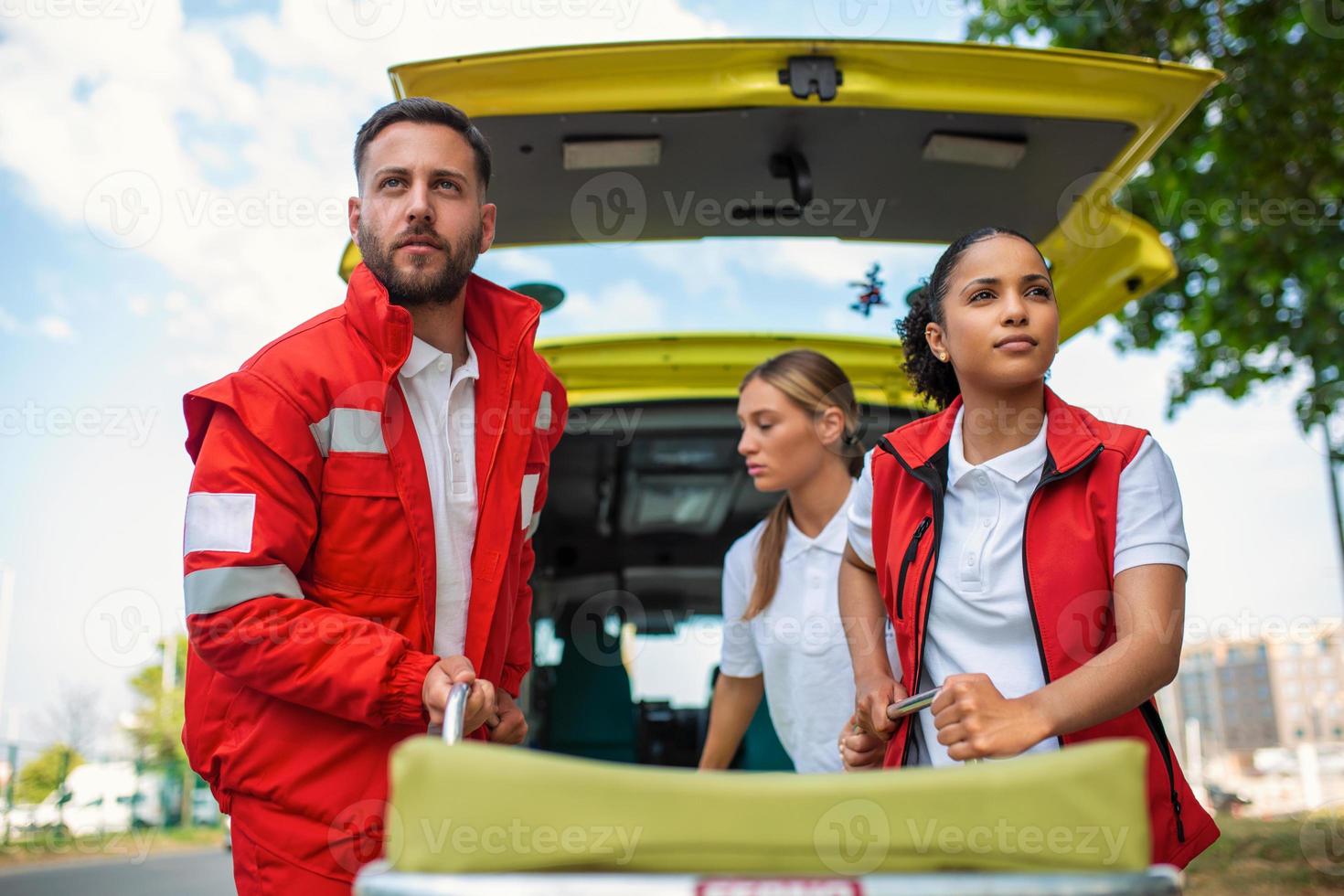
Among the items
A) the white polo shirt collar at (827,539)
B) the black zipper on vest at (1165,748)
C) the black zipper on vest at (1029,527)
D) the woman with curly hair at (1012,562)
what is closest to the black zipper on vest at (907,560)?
the woman with curly hair at (1012,562)

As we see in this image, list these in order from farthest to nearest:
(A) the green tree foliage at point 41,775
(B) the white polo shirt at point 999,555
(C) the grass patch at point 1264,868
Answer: (A) the green tree foliage at point 41,775, (C) the grass patch at point 1264,868, (B) the white polo shirt at point 999,555

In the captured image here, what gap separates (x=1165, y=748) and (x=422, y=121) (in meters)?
1.67

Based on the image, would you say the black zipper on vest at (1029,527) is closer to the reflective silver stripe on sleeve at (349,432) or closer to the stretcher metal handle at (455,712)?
the stretcher metal handle at (455,712)

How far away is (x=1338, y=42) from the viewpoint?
6.43 metres

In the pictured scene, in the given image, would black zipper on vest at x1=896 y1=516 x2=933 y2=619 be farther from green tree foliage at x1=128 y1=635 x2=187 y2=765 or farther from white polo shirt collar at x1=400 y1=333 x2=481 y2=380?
green tree foliage at x1=128 y1=635 x2=187 y2=765

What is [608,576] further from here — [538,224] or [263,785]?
[263,785]

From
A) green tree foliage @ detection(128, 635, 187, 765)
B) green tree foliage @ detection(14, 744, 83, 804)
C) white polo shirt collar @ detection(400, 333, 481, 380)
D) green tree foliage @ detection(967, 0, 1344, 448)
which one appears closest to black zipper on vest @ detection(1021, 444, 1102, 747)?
white polo shirt collar @ detection(400, 333, 481, 380)

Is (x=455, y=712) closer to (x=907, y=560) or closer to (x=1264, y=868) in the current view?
(x=907, y=560)

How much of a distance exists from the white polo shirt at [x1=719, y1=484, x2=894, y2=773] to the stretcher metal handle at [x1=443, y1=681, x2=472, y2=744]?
1588mm

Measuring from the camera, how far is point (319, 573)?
1.85 m

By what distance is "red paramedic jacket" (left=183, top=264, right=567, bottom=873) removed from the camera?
1662mm

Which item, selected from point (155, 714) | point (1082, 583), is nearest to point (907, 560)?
point (1082, 583)

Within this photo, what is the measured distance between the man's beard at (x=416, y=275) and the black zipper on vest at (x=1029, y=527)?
1074mm

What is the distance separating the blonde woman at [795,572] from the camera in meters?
3.04
